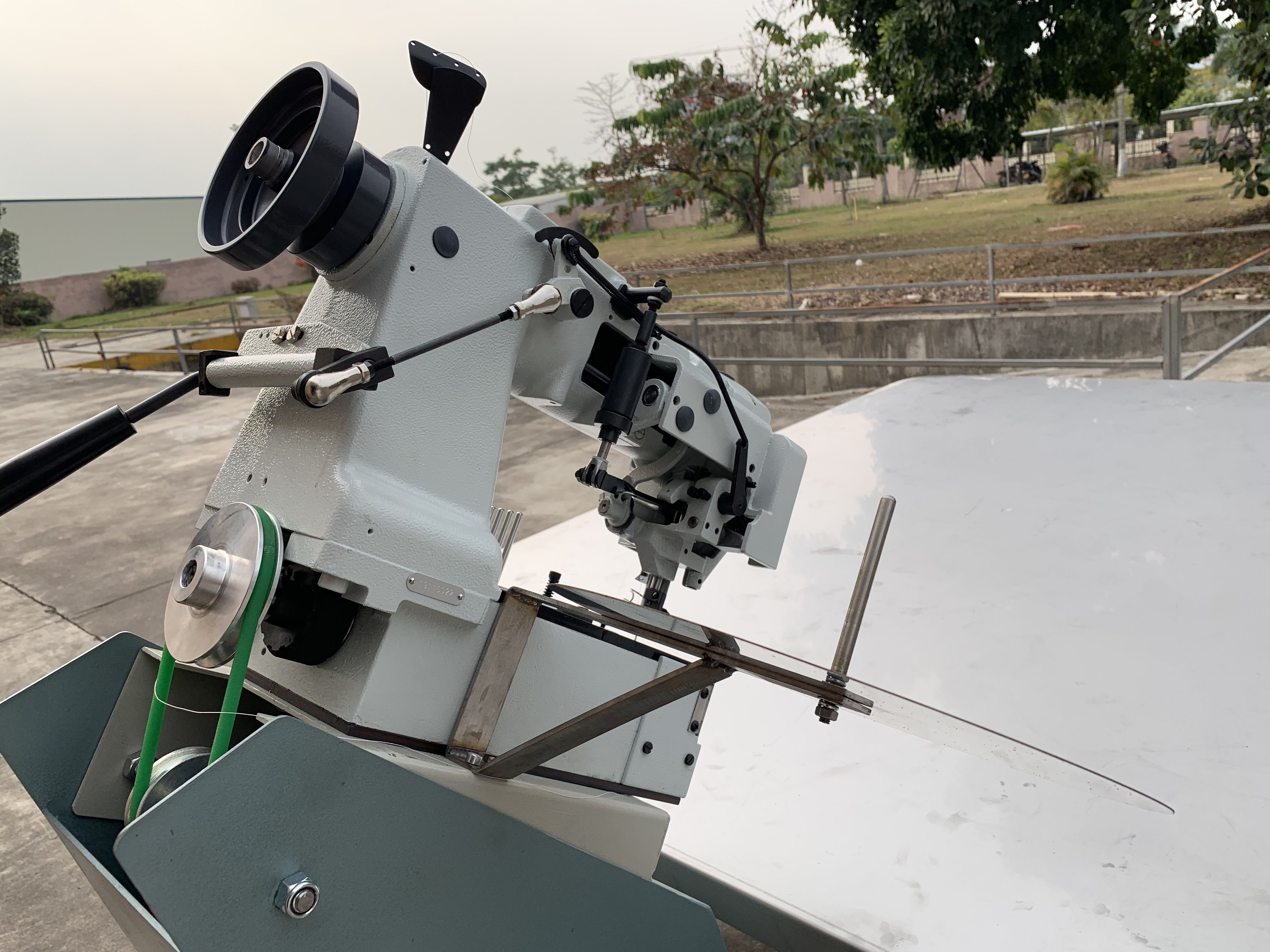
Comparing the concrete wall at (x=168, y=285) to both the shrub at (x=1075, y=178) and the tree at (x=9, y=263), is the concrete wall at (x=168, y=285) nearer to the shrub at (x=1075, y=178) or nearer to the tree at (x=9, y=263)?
the tree at (x=9, y=263)

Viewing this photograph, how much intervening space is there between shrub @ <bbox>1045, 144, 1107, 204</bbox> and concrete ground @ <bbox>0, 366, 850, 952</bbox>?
7677mm

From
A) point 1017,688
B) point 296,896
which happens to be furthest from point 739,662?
point 1017,688

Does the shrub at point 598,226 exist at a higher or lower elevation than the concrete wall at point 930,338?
higher

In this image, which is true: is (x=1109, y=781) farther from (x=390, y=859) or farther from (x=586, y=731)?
(x=390, y=859)

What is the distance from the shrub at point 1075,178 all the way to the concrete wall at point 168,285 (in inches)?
451

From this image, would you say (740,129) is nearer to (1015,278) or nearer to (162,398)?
(1015,278)

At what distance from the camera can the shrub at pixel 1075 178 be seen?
40.6 ft

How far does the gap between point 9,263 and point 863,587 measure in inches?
705

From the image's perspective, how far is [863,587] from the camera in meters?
1.06

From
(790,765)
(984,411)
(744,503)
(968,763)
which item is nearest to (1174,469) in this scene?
(984,411)

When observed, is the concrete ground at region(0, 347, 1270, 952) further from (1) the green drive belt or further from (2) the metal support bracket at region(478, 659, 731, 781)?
(1) the green drive belt

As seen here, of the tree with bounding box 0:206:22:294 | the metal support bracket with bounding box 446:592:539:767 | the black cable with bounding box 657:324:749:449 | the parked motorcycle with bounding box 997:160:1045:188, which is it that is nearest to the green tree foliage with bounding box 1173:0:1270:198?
the black cable with bounding box 657:324:749:449

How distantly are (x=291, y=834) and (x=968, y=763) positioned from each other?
1179mm

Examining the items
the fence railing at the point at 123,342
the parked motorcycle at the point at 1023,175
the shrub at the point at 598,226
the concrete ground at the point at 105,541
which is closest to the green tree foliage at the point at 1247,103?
the concrete ground at the point at 105,541
